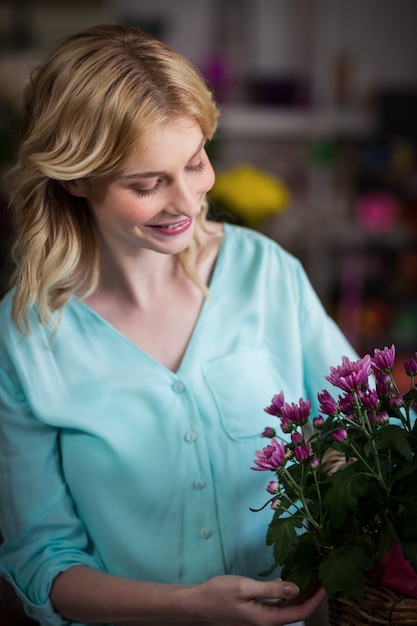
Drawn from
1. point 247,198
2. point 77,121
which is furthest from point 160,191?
point 247,198

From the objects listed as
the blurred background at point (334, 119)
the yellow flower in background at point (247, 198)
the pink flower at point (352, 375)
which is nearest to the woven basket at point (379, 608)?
the pink flower at point (352, 375)

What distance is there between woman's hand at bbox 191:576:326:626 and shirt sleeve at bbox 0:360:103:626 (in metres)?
0.26

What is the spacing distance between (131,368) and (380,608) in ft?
1.70

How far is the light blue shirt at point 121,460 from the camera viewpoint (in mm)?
1294

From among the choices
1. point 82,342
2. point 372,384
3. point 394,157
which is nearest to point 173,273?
point 82,342

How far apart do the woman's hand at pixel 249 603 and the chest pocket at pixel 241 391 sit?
0.27 metres

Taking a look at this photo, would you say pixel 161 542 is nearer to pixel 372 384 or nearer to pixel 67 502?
pixel 67 502

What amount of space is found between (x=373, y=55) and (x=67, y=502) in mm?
3892

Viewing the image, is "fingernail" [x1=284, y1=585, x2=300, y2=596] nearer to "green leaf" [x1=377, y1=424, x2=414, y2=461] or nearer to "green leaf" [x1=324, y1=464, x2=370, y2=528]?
"green leaf" [x1=324, y1=464, x2=370, y2=528]

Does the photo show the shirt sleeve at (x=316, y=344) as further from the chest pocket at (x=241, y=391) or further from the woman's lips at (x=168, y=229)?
the woman's lips at (x=168, y=229)

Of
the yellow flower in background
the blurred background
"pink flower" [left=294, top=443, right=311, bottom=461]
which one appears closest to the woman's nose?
"pink flower" [left=294, top=443, right=311, bottom=461]

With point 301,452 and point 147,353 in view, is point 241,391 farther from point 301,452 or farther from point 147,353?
point 301,452

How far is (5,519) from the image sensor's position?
1333 mm

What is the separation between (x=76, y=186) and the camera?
1241 millimetres
